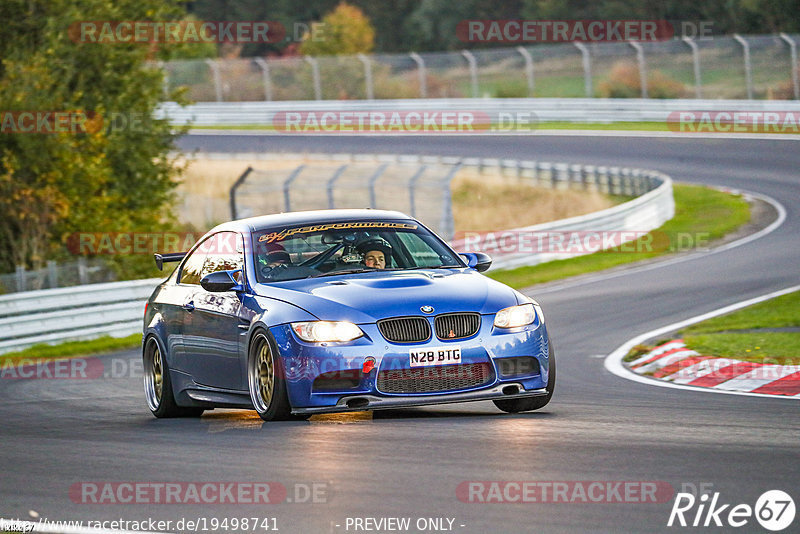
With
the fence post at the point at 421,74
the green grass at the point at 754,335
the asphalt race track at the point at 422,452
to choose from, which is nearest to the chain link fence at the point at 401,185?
the fence post at the point at 421,74

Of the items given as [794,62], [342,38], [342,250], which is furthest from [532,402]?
[342,38]

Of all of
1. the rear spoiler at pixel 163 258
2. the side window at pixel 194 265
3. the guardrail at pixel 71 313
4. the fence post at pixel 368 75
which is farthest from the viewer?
the fence post at pixel 368 75

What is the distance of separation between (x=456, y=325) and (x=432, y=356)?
0.29 m

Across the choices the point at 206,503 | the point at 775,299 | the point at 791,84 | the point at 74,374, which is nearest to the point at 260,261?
the point at 206,503

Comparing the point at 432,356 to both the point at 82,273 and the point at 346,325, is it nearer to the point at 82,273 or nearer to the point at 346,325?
the point at 346,325

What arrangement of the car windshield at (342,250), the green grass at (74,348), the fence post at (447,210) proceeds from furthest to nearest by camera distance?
1. the fence post at (447,210)
2. the green grass at (74,348)
3. the car windshield at (342,250)

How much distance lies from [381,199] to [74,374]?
1499cm

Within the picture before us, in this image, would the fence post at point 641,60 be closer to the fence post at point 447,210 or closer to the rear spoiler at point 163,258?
the fence post at point 447,210

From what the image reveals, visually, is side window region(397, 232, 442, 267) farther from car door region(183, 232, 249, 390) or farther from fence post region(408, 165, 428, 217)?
fence post region(408, 165, 428, 217)

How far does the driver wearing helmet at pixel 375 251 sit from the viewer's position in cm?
987

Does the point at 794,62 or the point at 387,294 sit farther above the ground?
the point at 794,62

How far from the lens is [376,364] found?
8.62 m

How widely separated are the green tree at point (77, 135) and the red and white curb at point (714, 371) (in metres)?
14.6

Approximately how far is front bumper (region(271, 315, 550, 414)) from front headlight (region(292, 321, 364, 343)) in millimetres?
39
